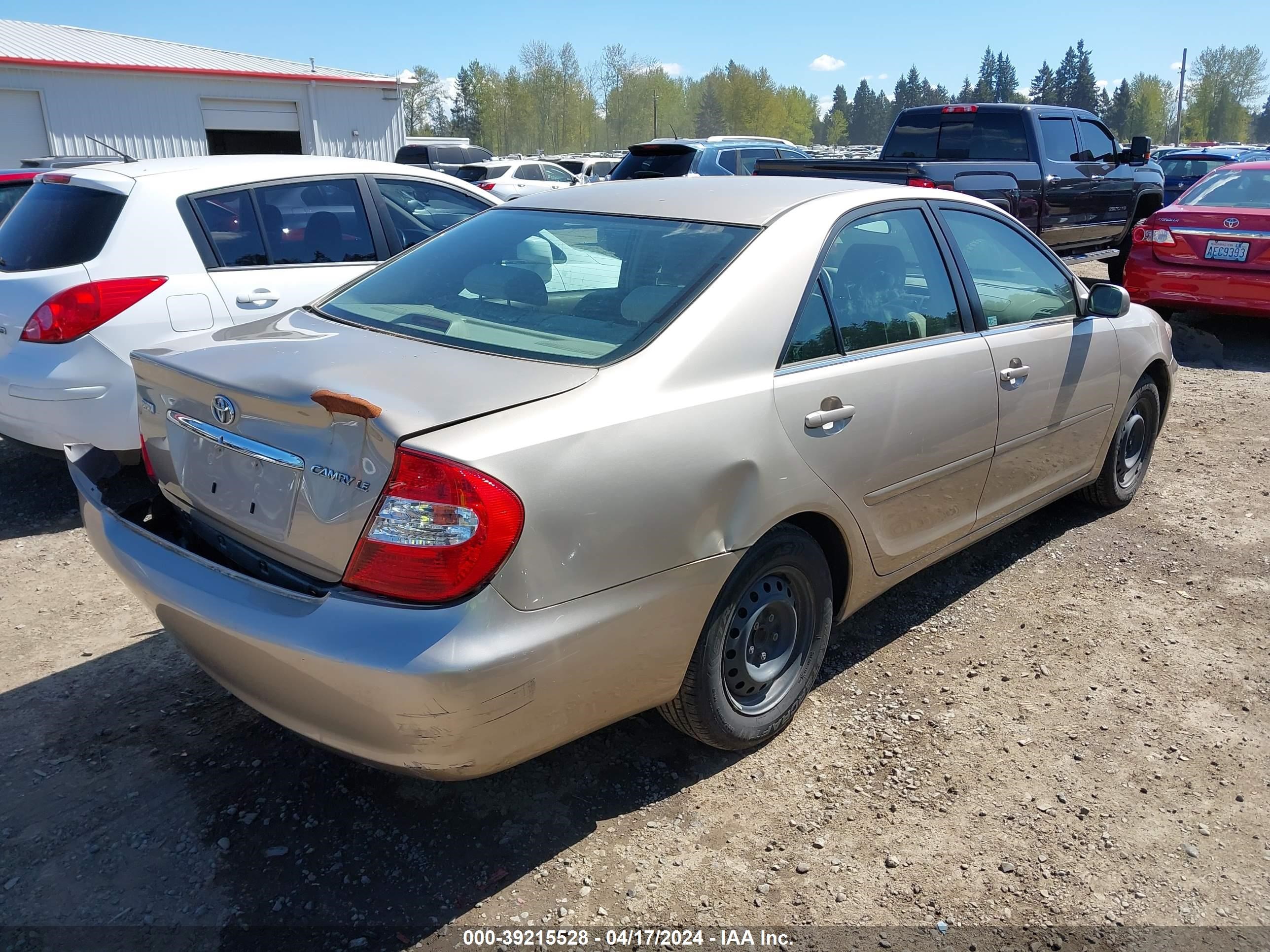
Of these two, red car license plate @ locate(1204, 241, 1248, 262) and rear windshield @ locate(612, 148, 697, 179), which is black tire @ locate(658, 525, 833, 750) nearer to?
red car license plate @ locate(1204, 241, 1248, 262)

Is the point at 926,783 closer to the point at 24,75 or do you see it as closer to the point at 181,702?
the point at 181,702

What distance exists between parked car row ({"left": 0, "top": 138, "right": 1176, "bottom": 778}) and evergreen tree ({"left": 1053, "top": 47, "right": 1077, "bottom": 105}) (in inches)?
4714

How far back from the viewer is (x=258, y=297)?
499 centimetres

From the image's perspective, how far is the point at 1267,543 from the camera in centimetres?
466

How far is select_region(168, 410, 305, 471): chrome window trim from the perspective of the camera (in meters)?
2.34

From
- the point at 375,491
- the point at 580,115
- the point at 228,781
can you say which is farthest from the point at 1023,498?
the point at 580,115

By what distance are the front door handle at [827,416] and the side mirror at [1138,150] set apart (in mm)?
10540

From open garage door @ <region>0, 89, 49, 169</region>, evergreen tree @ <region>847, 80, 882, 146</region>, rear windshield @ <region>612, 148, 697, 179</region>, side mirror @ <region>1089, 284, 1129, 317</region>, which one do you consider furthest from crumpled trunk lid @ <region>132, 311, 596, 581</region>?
evergreen tree @ <region>847, 80, 882, 146</region>

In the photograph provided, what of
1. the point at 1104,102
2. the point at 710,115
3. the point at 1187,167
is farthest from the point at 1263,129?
the point at 1187,167

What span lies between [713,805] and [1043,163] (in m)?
9.13

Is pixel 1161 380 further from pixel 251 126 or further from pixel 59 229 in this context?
pixel 251 126

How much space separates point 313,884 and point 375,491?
1.05 metres

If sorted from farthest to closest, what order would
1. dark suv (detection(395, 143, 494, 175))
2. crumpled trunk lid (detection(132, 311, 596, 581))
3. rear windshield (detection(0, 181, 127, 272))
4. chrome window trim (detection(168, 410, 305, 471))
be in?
dark suv (detection(395, 143, 494, 175)), rear windshield (detection(0, 181, 127, 272)), chrome window trim (detection(168, 410, 305, 471)), crumpled trunk lid (detection(132, 311, 596, 581))

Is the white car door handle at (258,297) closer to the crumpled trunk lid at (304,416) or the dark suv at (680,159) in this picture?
the crumpled trunk lid at (304,416)
